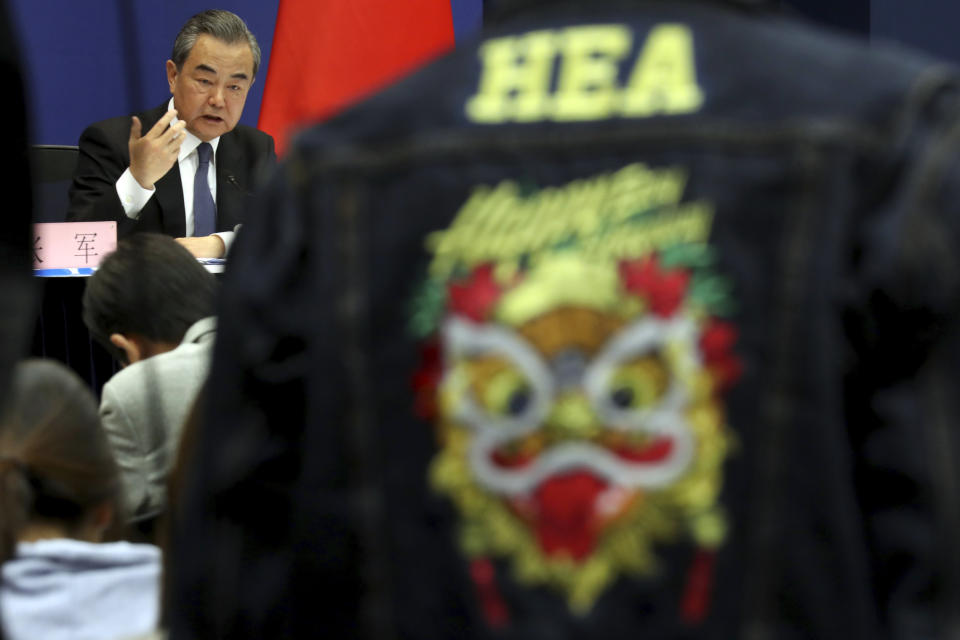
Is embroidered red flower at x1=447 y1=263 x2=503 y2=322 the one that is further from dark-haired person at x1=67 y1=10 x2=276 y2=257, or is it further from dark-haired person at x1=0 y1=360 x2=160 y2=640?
dark-haired person at x1=67 y1=10 x2=276 y2=257

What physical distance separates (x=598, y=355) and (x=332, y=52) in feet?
8.21

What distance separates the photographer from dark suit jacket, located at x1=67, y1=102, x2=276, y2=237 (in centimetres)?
305

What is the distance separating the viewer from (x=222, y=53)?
323 centimetres

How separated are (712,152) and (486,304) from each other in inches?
5.2

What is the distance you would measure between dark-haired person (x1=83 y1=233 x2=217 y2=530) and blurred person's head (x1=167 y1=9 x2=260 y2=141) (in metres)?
1.38

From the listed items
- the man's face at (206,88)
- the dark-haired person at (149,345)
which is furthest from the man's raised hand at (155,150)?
the dark-haired person at (149,345)

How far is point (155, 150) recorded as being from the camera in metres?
3.04

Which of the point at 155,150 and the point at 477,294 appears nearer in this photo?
the point at 477,294

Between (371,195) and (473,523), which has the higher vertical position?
(371,195)

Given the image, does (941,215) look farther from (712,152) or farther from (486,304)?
(486,304)

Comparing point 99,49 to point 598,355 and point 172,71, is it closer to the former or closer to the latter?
point 172,71

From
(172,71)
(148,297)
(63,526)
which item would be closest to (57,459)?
(63,526)

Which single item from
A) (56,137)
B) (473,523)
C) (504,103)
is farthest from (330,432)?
(56,137)

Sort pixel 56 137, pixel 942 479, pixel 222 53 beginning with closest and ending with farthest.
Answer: pixel 942 479 < pixel 222 53 < pixel 56 137
